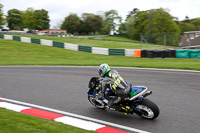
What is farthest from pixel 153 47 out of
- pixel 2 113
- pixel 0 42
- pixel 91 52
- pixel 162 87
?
pixel 0 42

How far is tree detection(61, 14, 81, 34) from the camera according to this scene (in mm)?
100625

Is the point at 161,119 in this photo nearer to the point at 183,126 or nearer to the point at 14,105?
the point at 183,126

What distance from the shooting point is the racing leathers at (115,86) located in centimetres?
550

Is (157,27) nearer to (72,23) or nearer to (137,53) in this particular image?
(137,53)

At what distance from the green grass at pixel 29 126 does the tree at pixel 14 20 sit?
113 meters

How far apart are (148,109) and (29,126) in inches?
119

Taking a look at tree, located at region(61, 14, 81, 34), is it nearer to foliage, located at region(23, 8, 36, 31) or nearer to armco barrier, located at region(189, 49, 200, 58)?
foliage, located at region(23, 8, 36, 31)

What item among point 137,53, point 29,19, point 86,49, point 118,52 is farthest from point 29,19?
point 137,53

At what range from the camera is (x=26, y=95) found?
812cm

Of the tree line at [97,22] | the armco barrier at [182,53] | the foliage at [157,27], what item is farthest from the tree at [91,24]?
the armco barrier at [182,53]

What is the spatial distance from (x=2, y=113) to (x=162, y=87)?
6499mm

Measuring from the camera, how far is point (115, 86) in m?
5.60

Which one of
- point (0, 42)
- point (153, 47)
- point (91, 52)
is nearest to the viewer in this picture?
Answer: point (153, 47)

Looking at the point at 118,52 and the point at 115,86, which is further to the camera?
the point at 118,52
